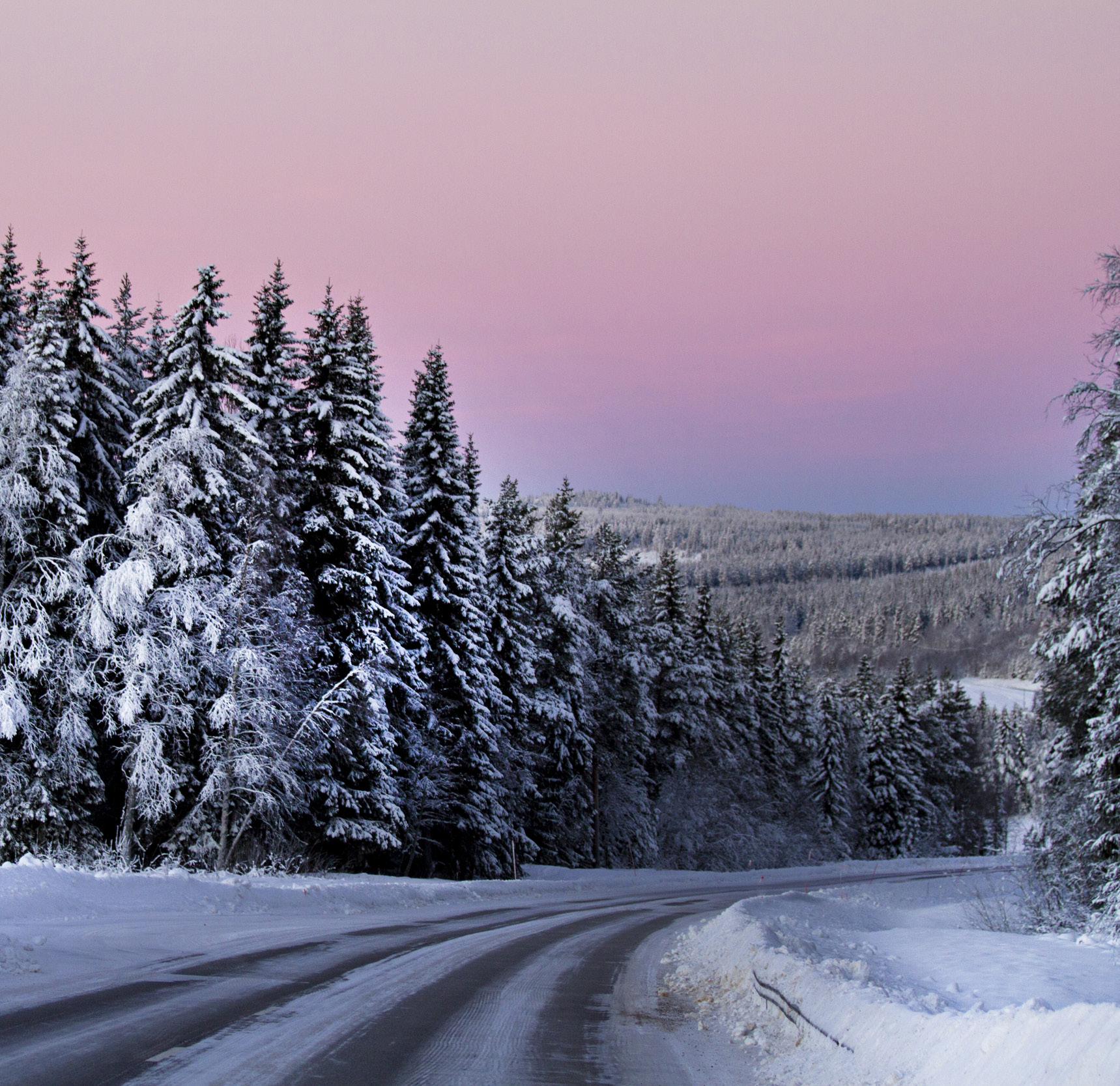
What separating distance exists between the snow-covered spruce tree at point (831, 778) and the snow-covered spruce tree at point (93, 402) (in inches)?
1935

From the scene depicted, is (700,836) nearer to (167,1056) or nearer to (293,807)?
(293,807)

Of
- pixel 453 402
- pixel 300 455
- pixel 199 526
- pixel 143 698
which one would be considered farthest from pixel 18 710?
pixel 453 402

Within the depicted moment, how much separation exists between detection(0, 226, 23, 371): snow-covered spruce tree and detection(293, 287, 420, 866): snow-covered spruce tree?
747 centimetres

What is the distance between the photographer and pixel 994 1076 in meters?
4.95

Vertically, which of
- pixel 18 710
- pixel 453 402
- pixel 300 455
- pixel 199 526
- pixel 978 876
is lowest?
pixel 978 876

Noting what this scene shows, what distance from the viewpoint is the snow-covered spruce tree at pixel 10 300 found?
22.8 metres

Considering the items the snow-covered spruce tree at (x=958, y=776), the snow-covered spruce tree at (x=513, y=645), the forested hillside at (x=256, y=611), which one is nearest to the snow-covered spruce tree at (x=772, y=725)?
the snow-covered spruce tree at (x=958, y=776)

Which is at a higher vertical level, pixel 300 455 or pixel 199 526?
pixel 300 455

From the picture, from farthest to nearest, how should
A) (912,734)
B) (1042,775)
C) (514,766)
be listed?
(912,734) < (514,766) < (1042,775)

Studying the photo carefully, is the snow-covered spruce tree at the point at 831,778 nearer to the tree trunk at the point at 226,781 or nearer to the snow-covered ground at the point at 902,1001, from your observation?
the snow-covered ground at the point at 902,1001

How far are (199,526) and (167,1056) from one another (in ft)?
51.2

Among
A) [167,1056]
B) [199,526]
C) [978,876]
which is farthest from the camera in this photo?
[978,876]

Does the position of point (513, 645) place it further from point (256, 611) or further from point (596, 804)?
point (256, 611)

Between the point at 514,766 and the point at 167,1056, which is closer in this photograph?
the point at 167,1056
